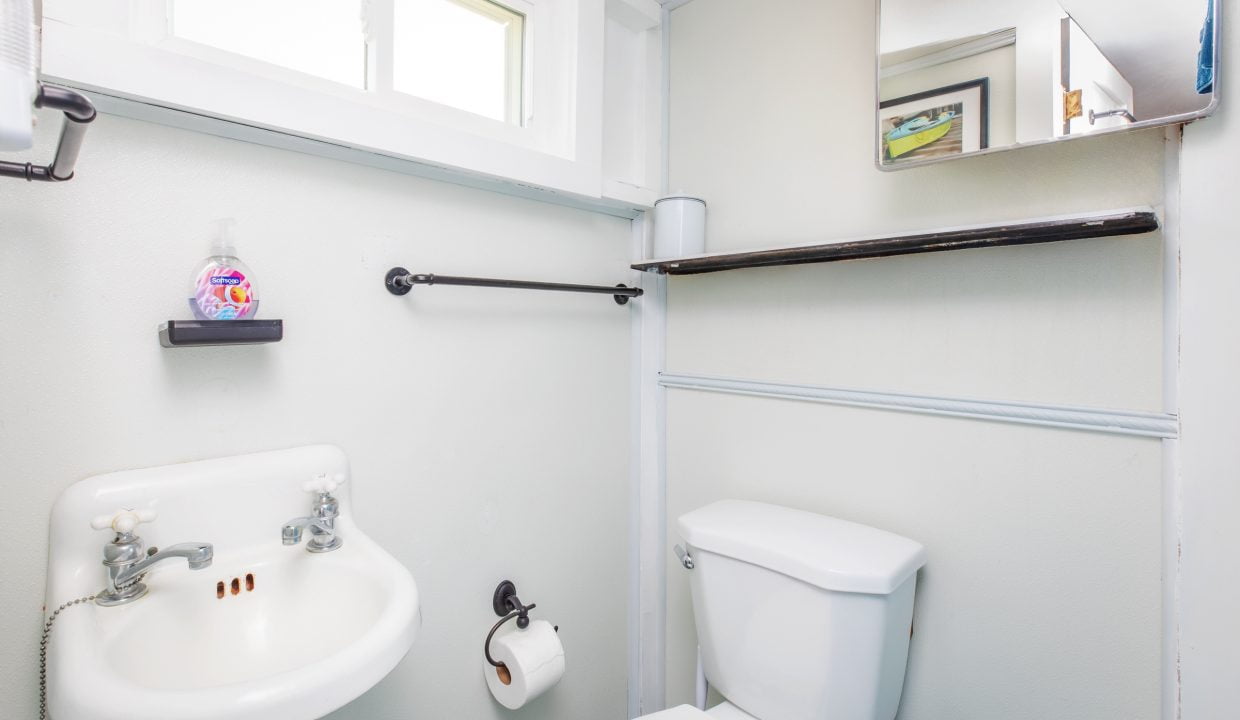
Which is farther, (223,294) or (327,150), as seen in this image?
(327,150)

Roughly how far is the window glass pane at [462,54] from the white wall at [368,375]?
267 mm

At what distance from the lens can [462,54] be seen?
1251 mm

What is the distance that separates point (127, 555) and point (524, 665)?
0.71m

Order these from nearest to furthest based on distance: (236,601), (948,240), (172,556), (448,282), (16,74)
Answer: (16,74)
(172,556)
(236,601)
(948,240)
(448,282)

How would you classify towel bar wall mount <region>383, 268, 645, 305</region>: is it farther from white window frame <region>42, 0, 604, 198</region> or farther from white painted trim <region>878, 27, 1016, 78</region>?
white painted trim <region>878, 27, 1016, 78</region>

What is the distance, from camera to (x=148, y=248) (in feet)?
2.56

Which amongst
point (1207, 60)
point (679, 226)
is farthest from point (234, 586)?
point (1207, 60)

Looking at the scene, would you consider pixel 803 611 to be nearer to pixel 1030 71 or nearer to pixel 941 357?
pixel 941 357

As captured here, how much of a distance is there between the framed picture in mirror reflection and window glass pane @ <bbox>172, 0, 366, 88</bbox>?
3.26ft

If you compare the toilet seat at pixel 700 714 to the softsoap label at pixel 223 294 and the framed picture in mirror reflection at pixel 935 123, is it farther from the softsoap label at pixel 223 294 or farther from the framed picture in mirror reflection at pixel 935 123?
the framed picture in mirror reflection at pixel 935 123

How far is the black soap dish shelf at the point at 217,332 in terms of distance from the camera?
739 millimetres

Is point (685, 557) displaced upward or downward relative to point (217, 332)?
downward

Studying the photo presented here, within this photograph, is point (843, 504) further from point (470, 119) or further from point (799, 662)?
point (470, 119)

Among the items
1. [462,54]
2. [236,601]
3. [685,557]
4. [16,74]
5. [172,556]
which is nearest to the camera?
[16,74]
